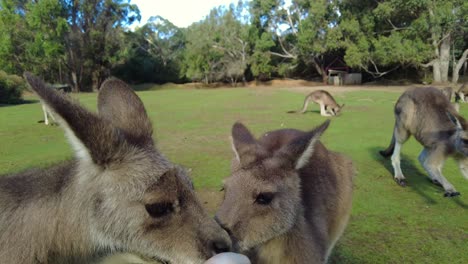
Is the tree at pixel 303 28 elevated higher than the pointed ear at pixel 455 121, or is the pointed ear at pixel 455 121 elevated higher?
the tree at pixel 303 28

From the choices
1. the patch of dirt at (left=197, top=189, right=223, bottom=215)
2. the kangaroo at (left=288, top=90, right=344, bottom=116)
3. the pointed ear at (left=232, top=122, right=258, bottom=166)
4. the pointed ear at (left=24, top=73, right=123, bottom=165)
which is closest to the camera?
the pointed ear at (left=24, top=73, right=123, bottom=165)

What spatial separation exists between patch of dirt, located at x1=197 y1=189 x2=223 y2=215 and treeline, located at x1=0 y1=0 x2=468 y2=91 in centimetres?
3064

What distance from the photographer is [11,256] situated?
1916mm

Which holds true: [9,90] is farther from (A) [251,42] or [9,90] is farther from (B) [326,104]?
(A) [251,42]

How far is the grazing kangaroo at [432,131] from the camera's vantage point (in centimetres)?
627

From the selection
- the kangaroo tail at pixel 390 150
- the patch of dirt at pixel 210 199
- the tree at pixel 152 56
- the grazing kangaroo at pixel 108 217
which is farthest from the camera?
the tree at pixel 152 56

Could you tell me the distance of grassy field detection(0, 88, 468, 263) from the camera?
4391 millimetres

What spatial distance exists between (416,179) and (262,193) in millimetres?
5426

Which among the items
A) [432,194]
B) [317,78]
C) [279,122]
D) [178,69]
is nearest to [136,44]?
[178,69]

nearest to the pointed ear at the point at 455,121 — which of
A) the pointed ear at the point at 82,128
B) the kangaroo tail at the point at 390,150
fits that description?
the kangaroo tail at the point at 390,150

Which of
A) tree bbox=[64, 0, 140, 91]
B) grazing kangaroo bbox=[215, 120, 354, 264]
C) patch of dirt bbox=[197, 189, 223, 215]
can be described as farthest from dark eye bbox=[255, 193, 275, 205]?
tree bbox=[64, 0, 140, 91]

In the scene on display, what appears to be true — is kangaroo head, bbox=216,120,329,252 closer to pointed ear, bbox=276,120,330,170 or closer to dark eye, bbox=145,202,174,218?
pointed ear, bbox=276,120,330,170

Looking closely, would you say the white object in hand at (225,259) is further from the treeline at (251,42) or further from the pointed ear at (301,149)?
the treeline at (251,42)

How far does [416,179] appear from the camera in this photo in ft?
23.5
